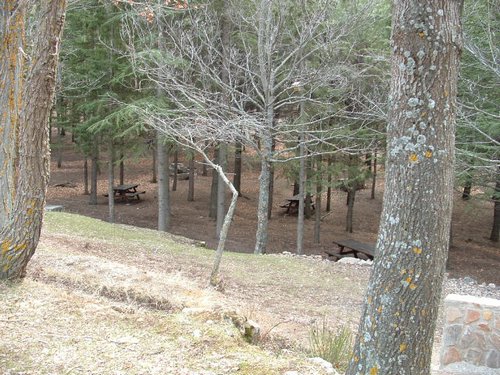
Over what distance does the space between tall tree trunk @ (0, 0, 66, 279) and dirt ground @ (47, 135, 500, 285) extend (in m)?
12.6

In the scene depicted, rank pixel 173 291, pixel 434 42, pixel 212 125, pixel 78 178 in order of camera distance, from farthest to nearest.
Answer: pixel 78 178 → pixel 212 125 → pixel 173 291 → pixel 434 42

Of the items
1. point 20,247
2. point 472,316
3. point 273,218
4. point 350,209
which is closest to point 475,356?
point 472,316

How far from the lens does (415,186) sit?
310cm

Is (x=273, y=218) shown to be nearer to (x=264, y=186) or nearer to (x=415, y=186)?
(x=264, y=186)

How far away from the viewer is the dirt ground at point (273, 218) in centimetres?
1855

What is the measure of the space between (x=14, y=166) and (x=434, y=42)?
3.69m

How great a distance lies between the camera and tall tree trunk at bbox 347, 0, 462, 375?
303 cm

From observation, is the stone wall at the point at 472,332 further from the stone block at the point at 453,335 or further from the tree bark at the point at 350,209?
the tree bark at the point at 350,209

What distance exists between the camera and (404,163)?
123 inches

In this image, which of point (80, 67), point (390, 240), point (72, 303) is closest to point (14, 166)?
point (72, 303)

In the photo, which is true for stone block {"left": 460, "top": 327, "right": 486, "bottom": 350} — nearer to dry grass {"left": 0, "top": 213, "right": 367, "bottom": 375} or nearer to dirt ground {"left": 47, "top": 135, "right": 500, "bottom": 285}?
dry grass {"left": 0, "top": 213, "right": 367, "bottom": 375}

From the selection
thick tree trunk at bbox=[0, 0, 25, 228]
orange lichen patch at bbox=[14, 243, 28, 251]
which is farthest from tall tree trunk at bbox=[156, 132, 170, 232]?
orange lichen patch at bbox=[14, 243, 28, 251]

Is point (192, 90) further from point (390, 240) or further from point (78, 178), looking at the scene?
point (78, 178)

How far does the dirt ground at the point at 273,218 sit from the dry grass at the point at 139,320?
9.26 metres
